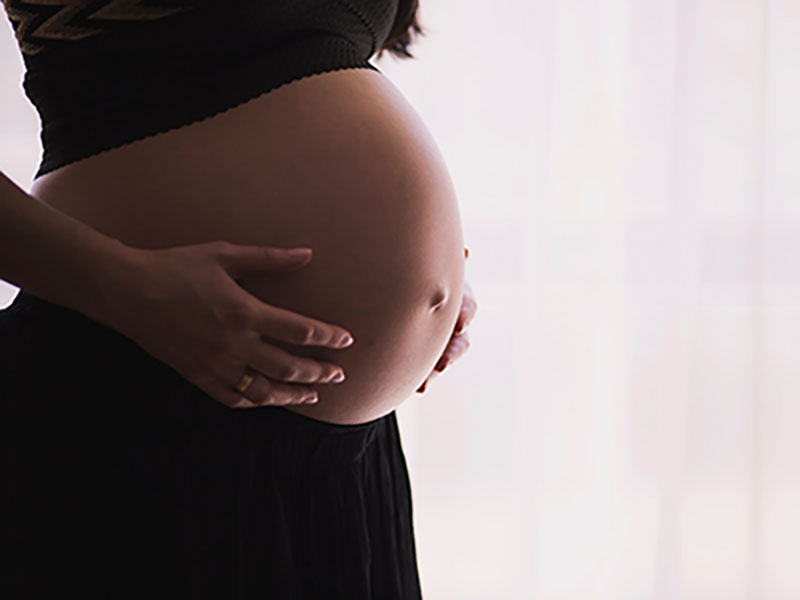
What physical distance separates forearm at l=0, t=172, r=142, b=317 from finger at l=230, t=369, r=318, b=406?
0.34 ft

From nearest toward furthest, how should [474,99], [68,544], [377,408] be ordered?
[68,544] < [377,408] < [474,99]

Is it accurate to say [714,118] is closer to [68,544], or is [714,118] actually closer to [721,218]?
[721,218]

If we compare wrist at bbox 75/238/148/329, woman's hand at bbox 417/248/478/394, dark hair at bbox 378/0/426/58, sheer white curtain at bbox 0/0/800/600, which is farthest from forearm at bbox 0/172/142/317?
sheer white curtain at bbox 0/0/800/600

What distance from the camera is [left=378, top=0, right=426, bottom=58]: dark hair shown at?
903 millimetres

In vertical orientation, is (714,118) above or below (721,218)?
above

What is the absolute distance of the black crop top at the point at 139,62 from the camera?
0.63 m

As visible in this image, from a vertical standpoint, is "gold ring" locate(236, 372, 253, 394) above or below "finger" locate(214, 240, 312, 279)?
below

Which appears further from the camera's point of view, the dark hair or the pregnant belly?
the dark hair

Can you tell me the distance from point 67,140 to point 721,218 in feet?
4.40

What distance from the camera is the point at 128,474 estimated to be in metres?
0.59

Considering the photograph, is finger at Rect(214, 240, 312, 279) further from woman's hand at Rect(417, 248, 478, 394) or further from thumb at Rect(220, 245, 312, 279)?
woman's hand at Rect(417, 248, 478, 394)

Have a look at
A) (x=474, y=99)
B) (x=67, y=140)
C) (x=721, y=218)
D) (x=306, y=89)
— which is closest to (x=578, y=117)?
(x=474, y=99)

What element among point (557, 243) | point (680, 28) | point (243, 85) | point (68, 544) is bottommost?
point (68, 544)

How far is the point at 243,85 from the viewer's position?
25.4 inches
